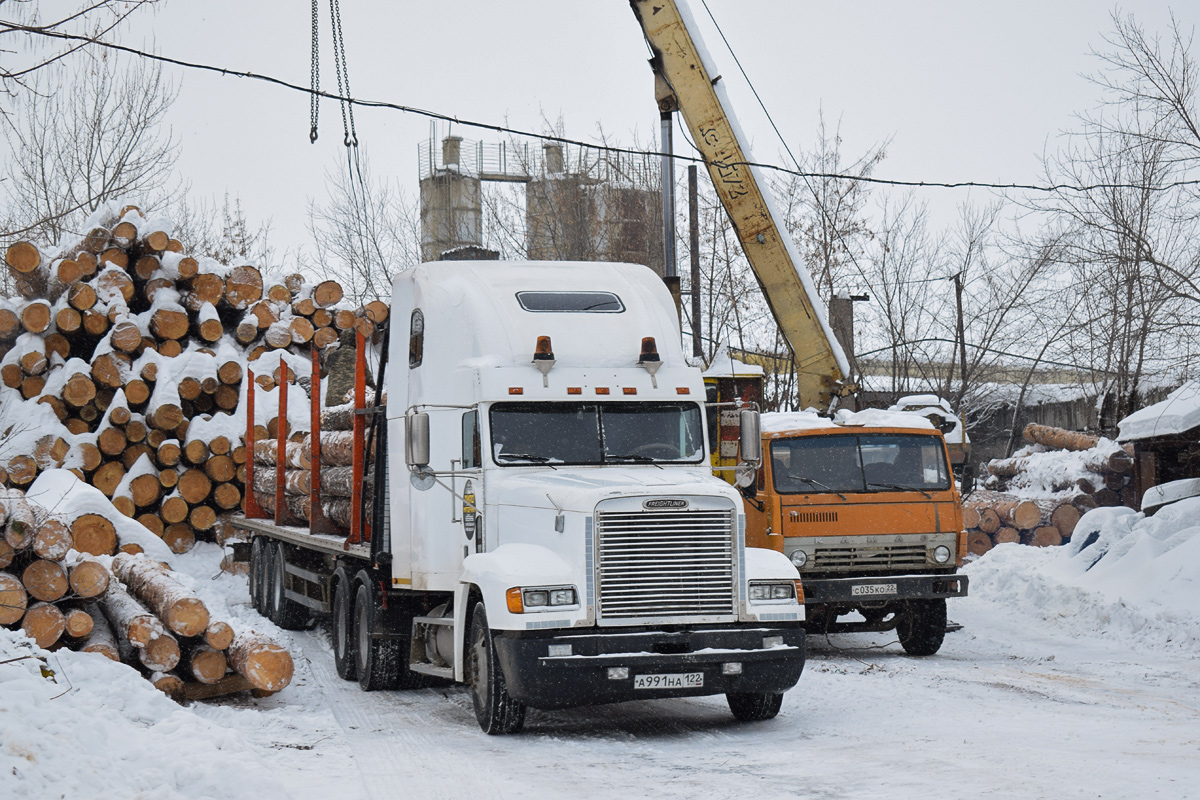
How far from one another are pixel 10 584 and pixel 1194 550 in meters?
12.2

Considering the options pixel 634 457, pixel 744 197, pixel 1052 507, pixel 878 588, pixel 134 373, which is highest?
pixel 744 197

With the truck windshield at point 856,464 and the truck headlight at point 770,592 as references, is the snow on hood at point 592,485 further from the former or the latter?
the truck windshield at point 856,464

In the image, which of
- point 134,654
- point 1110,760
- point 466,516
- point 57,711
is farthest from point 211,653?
Answer: point 1110,760

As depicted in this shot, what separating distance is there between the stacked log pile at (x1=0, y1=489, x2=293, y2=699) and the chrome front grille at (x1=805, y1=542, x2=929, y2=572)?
17.2 feet

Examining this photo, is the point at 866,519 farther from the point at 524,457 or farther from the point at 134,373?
the point at 134,373

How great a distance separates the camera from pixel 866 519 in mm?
12516

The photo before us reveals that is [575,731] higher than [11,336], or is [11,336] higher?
[11,336]

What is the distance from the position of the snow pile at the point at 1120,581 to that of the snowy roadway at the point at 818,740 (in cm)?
100

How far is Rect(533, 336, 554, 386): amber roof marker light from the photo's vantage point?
9648mm

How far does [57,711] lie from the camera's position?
7.05 metres

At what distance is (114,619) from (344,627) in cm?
242

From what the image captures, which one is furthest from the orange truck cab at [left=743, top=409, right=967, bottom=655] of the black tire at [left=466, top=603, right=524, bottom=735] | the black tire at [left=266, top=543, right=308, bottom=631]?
the black tire at [left=266, top=543, right=308, bottom=631]

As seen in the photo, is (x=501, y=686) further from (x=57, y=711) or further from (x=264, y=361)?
(x=264, y=361)

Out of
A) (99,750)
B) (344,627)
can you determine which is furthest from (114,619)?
(99,750)
